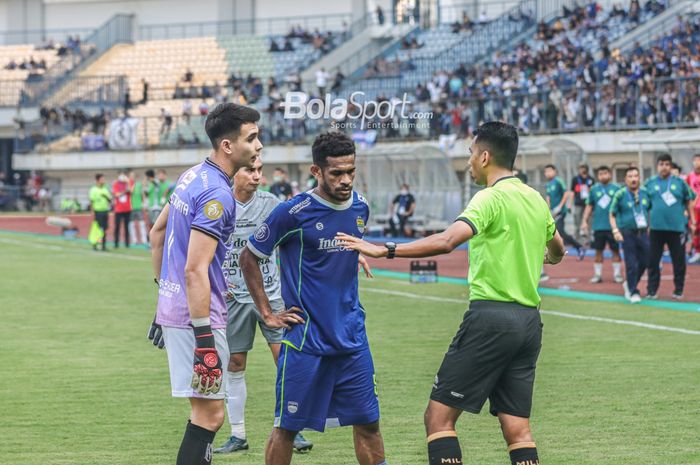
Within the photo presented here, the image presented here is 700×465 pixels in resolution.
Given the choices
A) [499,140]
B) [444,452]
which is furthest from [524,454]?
[499,140]

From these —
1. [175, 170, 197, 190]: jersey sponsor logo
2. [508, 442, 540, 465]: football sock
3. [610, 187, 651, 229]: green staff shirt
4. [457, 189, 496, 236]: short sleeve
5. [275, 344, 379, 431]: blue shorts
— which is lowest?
[508, 442, 540, 465]: football sock

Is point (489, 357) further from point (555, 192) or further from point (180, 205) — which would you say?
point (555, 192)

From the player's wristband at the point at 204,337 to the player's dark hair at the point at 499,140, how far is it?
72.2 inches

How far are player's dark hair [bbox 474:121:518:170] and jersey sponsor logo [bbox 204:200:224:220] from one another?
4.96ft

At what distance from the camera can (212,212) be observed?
21.7 ft

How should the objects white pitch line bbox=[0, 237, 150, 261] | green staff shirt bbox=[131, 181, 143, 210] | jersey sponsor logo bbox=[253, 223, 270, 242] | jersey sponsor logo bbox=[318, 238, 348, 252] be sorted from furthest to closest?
green staff shirt bbox=[131, 181, 143, 210], white pitch line bbox=[0, 237, 150, 261], jersey sponsor logo bbox=[253, 223, 270, 242], jersey sponsor logo bbox=[318, 238, 348, 252]

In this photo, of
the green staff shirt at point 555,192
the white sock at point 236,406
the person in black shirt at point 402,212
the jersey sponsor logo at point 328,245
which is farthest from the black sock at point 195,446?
the person in black shirt at point 402,212

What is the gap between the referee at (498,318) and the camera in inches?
271

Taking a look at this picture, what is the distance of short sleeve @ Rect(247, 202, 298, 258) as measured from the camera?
7168 millimetres

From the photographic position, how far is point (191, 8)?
234 feet

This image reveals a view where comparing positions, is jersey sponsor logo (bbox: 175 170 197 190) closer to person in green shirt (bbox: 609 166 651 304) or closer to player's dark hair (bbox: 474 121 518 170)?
player's dark hair (bbox: 474 121 518 170)

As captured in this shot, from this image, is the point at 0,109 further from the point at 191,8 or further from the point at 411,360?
the point at 411,360

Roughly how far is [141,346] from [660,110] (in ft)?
71.5

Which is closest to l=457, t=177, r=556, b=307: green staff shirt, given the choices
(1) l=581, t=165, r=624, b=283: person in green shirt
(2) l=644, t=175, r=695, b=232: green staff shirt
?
(2) l=644, t=175, r=695, b=232: green staff shirt
